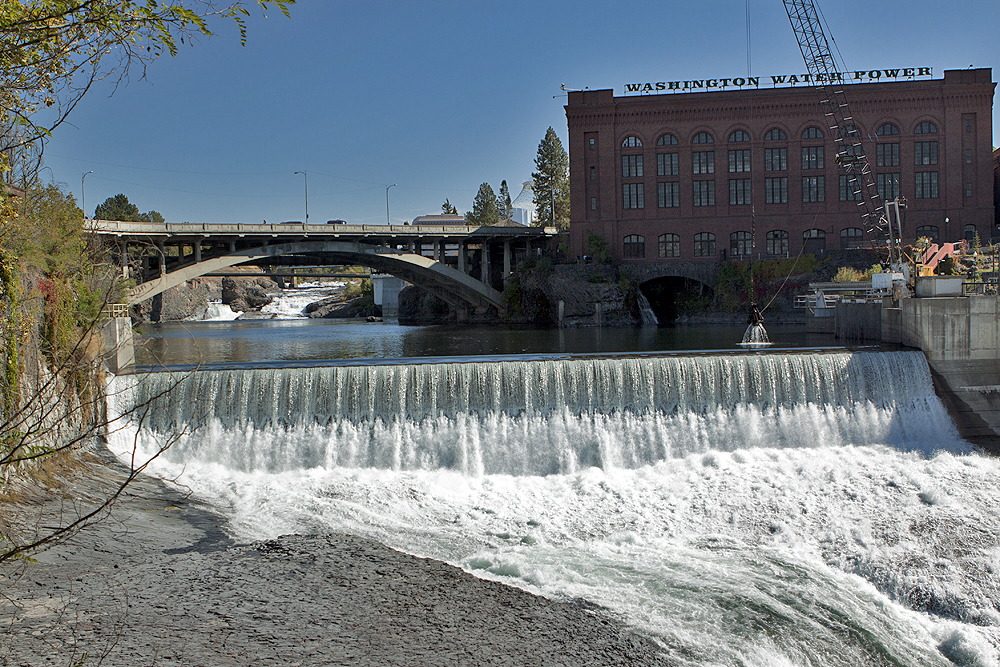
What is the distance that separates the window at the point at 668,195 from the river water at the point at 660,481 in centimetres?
3450

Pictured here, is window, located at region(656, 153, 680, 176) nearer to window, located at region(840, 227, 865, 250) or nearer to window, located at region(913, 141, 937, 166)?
window, located at region(840, 227, 865, 250)

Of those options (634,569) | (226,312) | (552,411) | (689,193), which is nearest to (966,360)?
(552,411)

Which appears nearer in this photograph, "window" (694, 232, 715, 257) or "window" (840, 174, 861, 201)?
"window" (840, 174, 861, 201)

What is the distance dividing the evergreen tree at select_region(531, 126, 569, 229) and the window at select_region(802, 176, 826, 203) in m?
32.0

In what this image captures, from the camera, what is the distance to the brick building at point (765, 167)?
164 feet

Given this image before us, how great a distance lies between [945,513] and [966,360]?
827 centimetres

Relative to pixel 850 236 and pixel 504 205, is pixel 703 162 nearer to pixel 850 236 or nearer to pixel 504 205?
pixel 850 236

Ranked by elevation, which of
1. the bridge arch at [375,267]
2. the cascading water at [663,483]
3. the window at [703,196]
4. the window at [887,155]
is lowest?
the cascading water at [663,483]

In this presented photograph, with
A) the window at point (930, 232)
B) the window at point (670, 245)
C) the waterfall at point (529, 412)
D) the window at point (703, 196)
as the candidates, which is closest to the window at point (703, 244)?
the window at point (670, 245)

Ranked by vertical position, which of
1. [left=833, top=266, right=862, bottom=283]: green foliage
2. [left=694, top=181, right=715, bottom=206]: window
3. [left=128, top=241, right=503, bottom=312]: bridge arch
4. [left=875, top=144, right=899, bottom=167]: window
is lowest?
[left=833, top=266, right=862, bottom=283]: green foliage

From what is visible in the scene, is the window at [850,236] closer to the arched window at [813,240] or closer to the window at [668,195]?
the arched window at [813,240]

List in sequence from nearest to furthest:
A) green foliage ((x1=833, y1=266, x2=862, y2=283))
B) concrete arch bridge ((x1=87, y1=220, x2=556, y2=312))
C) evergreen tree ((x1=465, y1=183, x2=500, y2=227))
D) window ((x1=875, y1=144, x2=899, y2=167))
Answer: concrete arch bridge ((x1=87, y1=220, x2=556, y2=312)), green foliage ((x1=833, y1=266, x2=862, y2=283)), window ((x1=875, y1=144, x2=899, y2=167)), evergreen tree ((x1=465, y1=183, x2=500, y2=227))

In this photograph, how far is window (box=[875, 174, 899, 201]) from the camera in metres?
51.0

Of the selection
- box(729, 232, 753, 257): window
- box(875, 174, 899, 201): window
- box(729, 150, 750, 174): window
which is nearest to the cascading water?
box(729, 232, 753, 257): window
